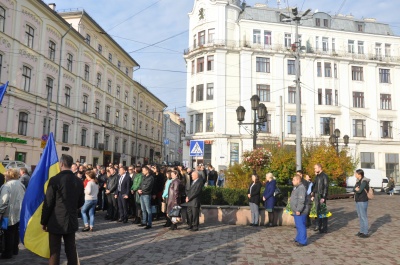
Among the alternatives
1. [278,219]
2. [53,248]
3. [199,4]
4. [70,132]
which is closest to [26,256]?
[53,248]

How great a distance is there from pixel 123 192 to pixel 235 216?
387 cm

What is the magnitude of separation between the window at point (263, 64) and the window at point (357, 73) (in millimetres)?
11054

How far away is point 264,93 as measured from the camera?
39.5m

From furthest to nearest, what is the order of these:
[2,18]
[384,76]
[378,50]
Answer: [378,50] < [384,76] < [2,18]

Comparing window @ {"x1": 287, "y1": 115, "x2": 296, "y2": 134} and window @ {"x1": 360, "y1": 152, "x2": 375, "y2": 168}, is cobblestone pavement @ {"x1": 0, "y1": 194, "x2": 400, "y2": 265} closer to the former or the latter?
window @ {"x1": 287, "y1": 115, "x2": 296, "y2": 134}

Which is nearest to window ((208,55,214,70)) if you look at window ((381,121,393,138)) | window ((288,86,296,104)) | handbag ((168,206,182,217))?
window ((288,86,296,104))

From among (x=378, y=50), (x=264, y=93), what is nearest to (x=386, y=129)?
(x=378, y=50)

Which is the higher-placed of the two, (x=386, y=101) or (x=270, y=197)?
(x=386, y=101)

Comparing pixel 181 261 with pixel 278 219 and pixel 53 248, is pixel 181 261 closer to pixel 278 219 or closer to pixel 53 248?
pixel 53 248

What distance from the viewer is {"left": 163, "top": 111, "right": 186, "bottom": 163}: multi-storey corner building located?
3014 inches

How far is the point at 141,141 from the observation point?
→ 57781 mm

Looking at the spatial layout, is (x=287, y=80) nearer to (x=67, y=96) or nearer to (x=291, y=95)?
(x=291, y=95)

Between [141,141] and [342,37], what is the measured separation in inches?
1351

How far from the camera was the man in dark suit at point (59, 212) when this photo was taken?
5180 mm
